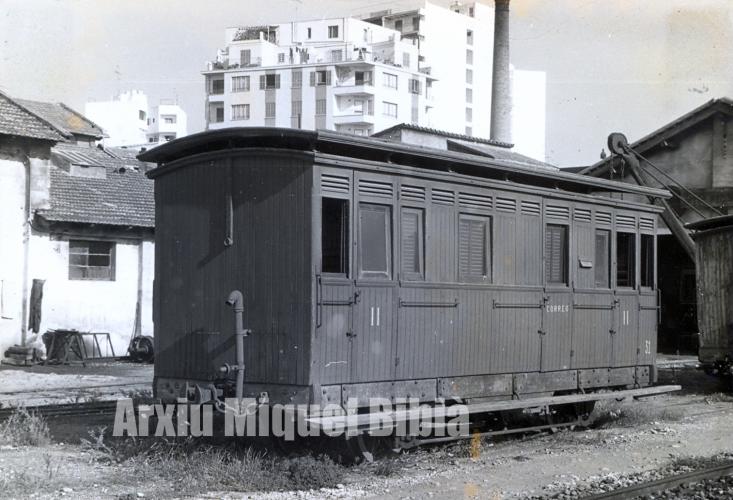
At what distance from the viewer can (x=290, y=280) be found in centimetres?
827

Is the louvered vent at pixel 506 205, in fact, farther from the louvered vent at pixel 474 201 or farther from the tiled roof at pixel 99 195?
the tiled roof at pixel 99 195

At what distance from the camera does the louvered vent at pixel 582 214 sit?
11383mm

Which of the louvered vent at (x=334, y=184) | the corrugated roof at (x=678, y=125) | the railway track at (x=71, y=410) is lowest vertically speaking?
the railway track at (x=71, y=410)

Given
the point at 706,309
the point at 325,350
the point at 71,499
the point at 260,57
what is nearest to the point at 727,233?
the point at 706,309

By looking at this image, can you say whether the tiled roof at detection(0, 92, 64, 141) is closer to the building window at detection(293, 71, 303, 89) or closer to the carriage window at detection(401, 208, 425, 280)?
the carriage window at detection(401, 208, 425, 280)

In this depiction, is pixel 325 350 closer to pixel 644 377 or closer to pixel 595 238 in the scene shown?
pixel 595 238

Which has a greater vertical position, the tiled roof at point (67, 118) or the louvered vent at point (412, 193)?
the tiled roof at point (67, 118)

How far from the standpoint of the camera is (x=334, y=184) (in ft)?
27.5

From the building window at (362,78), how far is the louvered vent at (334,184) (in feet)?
188

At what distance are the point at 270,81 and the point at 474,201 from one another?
58218 mm

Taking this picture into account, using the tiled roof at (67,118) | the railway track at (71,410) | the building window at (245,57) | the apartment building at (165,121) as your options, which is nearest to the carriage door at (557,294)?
Answer: the railway track at (71,410)

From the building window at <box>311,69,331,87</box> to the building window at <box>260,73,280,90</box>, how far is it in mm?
2772

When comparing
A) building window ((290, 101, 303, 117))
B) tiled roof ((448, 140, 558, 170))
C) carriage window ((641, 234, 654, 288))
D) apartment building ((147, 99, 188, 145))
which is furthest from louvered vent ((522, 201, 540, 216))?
apartment building ((147, 99, 188, 145))

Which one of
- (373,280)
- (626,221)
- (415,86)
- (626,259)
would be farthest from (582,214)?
(415,86)
